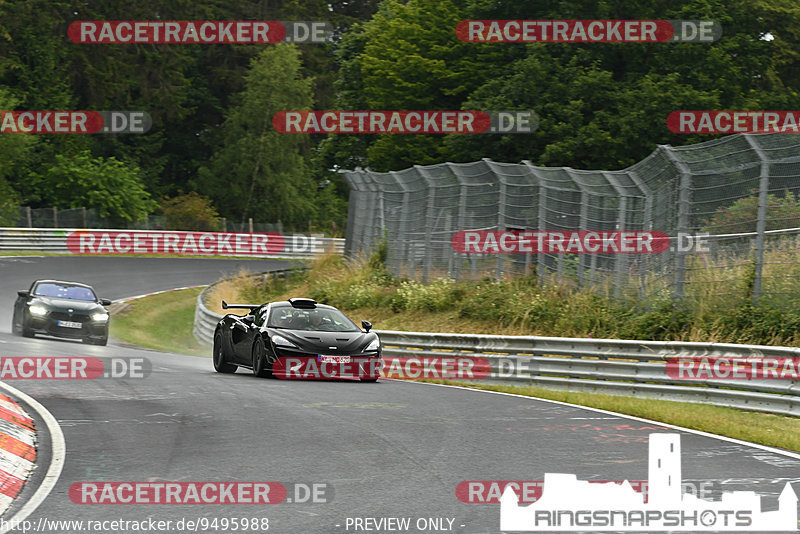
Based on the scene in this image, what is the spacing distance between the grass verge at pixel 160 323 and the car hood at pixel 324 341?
11119mm

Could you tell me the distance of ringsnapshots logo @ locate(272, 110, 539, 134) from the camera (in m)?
36.9

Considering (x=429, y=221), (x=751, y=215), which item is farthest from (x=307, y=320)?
(x=429, y=221)

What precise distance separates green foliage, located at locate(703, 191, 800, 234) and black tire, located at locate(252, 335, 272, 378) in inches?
274

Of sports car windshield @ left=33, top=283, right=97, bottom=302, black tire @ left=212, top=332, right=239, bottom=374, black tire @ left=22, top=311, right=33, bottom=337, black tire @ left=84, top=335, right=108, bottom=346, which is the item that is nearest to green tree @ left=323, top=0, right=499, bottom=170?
sports car windshield @ left=33, top=283, right=97, bottom=302

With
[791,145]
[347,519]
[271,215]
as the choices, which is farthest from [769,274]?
[271,215]

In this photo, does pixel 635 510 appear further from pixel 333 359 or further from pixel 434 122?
pixel 434 122

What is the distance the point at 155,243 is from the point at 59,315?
30.5 meters

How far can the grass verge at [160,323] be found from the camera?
95.0ft

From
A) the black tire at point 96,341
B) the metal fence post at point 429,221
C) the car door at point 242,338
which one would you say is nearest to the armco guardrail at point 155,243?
the metal fence post at point 429,221

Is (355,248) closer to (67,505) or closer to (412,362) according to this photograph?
(412,362)

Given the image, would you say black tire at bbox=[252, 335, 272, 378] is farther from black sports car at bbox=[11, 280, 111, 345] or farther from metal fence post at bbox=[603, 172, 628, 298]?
black sports car at bbox=[11, 280, 111, 345]

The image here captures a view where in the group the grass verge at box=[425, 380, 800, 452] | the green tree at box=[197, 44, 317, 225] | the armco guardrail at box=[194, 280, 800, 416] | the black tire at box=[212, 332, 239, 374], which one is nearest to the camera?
the grass verge at box=[425, 380, 800, 452]

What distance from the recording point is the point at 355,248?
32312 millimetres

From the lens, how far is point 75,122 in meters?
67.2
